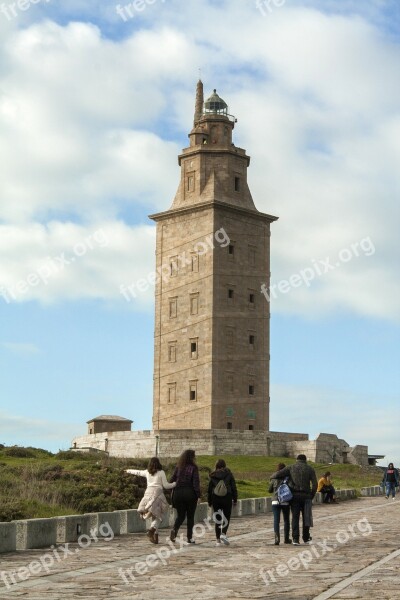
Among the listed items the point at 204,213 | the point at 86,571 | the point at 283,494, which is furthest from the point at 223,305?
the point at 86,571

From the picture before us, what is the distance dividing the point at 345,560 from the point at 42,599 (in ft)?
17.0

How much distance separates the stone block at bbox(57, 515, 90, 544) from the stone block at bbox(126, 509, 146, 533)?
5.19 ft

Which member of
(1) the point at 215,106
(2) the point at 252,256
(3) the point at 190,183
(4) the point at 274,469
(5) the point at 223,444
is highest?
(1) the point at 215,106

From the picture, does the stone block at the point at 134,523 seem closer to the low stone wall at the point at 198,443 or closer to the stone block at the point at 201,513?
the stone block at the point at 201,513

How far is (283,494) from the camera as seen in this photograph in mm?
17062

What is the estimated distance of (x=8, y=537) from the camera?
15.3 meters

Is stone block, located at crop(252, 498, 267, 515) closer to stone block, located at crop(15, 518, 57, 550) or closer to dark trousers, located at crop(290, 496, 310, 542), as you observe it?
dark trousers, located at crop(290, 496, 310, 542)

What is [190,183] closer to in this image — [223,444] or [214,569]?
[223,444]

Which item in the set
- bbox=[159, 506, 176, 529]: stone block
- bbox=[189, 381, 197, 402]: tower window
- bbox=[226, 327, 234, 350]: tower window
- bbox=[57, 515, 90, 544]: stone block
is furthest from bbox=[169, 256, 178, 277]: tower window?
bbox=[57, 515, 90, 544]: stone block

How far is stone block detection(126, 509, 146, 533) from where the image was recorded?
1919 centimetres

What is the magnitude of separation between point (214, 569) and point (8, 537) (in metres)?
3.80

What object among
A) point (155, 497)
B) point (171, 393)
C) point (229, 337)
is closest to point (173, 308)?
point (229, 337)

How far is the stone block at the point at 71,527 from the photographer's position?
55.3 ft

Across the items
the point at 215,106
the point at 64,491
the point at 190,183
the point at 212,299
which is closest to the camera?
the point at 64,491
